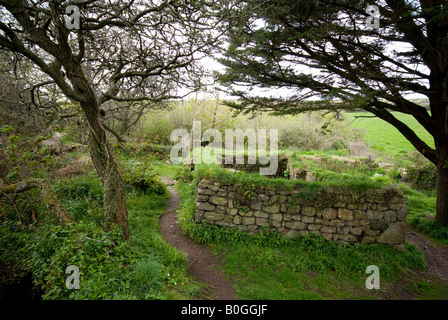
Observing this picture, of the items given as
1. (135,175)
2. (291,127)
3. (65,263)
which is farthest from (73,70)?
(291,127)

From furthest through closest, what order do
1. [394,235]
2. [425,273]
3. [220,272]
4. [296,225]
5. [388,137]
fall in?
[388,137] → [296,225] → [394,235] → [425,273] → [220,272]

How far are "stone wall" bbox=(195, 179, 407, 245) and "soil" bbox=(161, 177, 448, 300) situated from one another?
2.81ft

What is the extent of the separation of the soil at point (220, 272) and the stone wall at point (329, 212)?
33.7 inches

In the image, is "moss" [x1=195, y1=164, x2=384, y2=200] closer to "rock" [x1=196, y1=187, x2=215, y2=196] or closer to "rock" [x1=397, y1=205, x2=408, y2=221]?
"rock" [x1=196, y1=187, x2=215, y2=196]

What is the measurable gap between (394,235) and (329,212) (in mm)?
1647

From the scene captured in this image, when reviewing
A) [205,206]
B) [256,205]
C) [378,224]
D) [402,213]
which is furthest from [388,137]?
[205,206]

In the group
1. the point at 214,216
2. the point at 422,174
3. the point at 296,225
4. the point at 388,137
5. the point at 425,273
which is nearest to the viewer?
the point at 425,273

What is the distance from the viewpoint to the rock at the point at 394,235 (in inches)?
199

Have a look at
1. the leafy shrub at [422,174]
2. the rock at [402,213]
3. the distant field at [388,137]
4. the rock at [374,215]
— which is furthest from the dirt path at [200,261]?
the distant field at [388,137]

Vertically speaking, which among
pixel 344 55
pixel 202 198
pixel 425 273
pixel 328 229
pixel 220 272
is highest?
pixel 344 55

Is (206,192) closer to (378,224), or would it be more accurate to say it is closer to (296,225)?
(296,225)

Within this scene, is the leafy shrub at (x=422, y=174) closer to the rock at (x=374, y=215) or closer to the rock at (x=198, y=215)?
the rock at (x=374, y=215)

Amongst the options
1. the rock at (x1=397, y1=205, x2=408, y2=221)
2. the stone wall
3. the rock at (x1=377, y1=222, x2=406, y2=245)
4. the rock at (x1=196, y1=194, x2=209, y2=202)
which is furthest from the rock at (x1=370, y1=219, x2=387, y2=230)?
the rock at (x1=196, y1=194, x2=209, y2=202)

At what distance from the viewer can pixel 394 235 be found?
5062 millimetres
